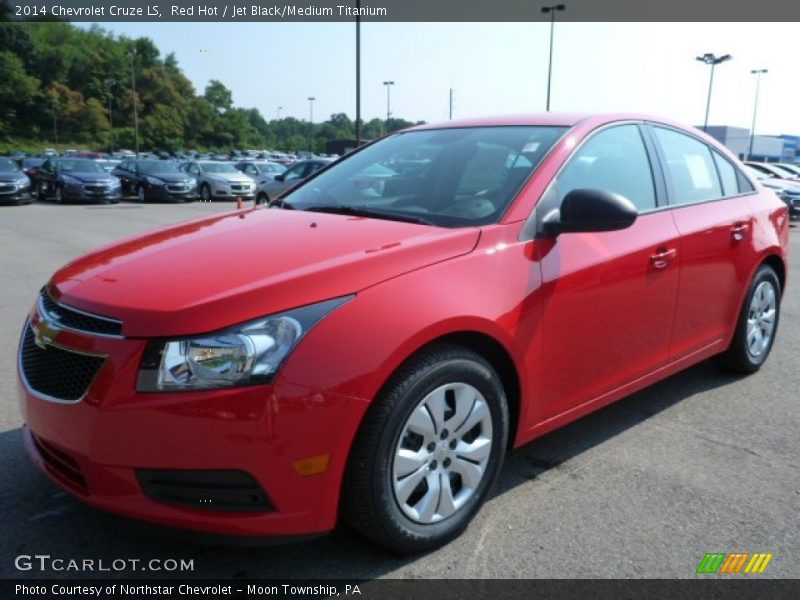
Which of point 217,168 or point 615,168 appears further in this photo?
point 217,168

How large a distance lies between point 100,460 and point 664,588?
6.27ft

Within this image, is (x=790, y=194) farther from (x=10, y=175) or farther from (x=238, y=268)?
(x=10, y=175)

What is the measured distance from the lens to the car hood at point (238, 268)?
2203mm

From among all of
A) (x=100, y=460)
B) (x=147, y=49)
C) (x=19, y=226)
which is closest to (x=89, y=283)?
(x=100, y=460)

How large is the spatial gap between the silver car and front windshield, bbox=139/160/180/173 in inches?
36.5

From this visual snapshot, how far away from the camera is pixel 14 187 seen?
20.3m

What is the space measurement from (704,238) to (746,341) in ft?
3.48

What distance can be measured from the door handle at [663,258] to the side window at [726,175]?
1038mm

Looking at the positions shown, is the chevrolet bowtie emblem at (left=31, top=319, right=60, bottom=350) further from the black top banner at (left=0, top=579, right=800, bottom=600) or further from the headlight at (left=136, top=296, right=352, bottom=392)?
the black top banner at (left=0, top=579, right=800, bottom=600)

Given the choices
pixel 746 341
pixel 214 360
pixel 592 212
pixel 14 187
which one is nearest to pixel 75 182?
pixel 14 187

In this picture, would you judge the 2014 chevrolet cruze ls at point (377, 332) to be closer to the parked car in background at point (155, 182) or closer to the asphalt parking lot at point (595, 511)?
the asphalt parking lot at point (595, 511)

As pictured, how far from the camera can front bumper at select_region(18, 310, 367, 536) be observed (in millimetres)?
2104

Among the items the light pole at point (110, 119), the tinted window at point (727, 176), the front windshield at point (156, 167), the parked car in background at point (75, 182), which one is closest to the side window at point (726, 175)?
the tinted window at point (727, 176)

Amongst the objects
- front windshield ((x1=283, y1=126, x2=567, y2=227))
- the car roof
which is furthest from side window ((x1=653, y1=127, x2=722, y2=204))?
front windshield ((x1=283, y1=126, x2=567, y2=227))
